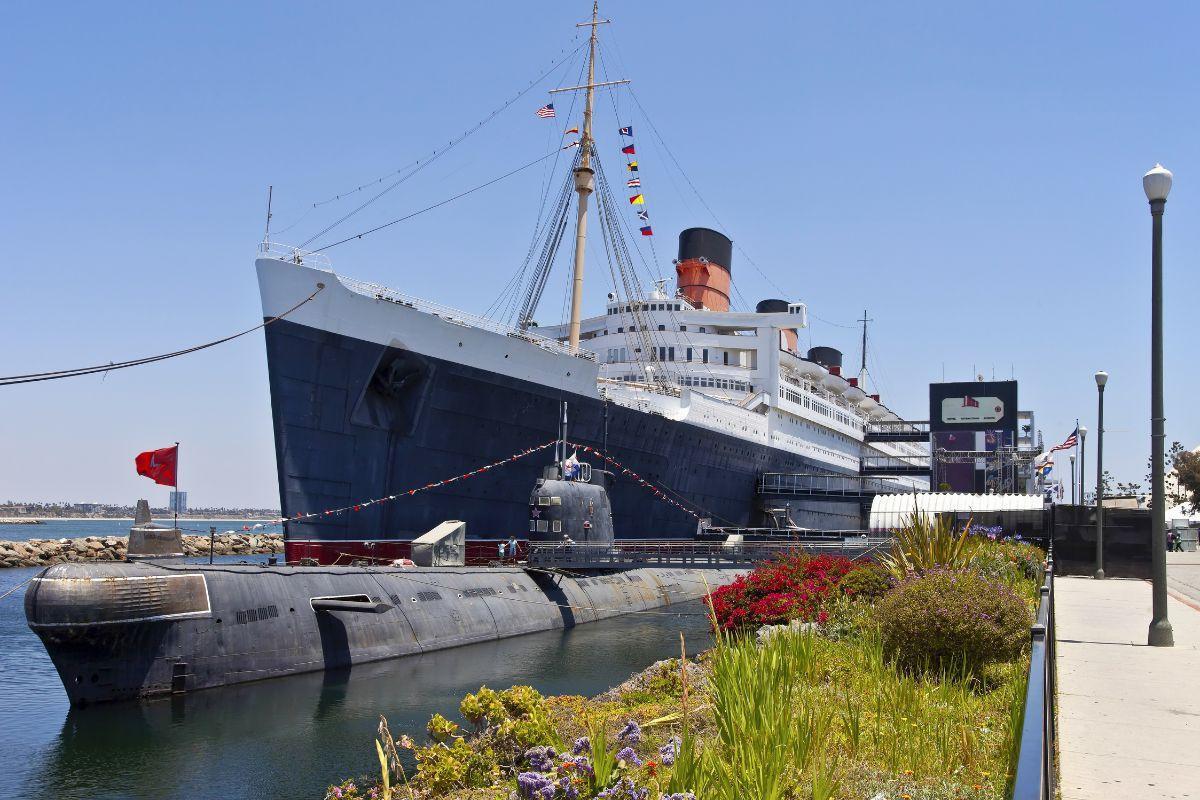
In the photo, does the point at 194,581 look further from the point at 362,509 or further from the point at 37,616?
the point at 362,509

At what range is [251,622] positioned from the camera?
1742 cm

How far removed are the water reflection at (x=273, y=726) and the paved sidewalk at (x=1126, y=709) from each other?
8.54 metres

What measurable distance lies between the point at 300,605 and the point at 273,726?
4377 mm

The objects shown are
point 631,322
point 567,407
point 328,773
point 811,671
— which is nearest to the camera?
point 811,671

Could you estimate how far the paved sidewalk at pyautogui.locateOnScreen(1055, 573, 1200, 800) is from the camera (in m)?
6.09

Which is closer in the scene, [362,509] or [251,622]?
[251,622]

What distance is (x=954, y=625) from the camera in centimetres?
877

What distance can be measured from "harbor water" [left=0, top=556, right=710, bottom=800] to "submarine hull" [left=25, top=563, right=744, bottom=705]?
0.37 m

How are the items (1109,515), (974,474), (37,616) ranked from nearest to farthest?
(37,616), (1109,515), (974,474)

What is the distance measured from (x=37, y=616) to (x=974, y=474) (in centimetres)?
4980

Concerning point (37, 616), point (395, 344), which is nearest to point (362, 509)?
point (395, 344)

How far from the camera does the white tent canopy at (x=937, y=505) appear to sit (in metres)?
32.5

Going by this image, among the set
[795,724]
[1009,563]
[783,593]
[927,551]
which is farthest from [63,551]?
[795,724]

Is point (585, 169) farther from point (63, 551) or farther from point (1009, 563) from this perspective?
point (63, 551)
